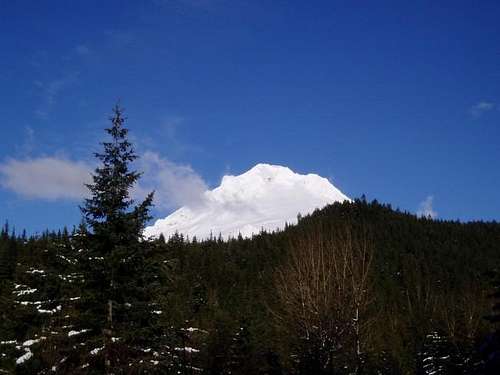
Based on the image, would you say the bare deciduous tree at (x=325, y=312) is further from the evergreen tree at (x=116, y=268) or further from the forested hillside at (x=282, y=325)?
the evergreen tree at (x=116, y=268)

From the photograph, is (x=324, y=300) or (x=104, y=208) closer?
(x=104, y=208)

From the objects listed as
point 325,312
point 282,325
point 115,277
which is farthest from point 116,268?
point 282,325

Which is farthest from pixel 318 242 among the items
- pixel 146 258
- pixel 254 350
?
pixel 146 258

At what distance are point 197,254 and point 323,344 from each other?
128 m

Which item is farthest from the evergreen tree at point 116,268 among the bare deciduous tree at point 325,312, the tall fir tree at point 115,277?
the bare deciduous tree at point 325,312

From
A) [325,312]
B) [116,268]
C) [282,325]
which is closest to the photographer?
[116,268]

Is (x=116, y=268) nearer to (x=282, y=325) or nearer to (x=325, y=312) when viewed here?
(x=325, y=312)

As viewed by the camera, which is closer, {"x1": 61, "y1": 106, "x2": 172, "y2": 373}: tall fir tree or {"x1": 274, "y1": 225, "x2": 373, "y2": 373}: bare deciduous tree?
{"x1": 61, "y1": 106, "x2": 172, "y2": 373}: tall fir tree

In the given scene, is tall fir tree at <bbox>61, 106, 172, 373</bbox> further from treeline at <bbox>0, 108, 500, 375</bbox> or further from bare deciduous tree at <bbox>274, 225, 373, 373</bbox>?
bare deciduous tree at <bbox>274, 225, 373, 373</bbox>

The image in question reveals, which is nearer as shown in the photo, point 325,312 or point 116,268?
point 116,268

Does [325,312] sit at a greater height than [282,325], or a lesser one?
greater

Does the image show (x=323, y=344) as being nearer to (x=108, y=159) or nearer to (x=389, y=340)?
(x=108, y=159)

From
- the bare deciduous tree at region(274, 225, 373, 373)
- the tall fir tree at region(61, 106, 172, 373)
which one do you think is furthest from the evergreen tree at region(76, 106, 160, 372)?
the bare deciduous tree at region(274, 225, 373, 373)

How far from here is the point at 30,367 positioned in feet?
82.9
